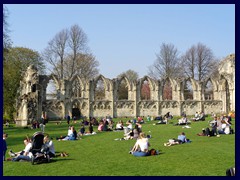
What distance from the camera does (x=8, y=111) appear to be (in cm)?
4622

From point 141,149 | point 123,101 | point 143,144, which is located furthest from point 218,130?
point 123,101

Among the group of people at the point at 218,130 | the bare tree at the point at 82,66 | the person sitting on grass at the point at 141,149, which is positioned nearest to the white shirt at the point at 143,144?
the person sitting on grass at the point at 141,149

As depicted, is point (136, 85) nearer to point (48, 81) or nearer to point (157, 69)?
point (48, 81)

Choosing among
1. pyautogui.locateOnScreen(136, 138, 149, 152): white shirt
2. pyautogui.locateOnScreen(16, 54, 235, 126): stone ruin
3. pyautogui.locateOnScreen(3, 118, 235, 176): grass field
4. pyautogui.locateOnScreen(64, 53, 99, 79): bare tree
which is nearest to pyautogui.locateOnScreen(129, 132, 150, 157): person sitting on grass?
pyautogui.locateOnScreen(136, 138, 149, 152): white shirt

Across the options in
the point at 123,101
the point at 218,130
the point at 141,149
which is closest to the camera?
the point at 141,149

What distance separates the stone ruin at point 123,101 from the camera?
45.3 m

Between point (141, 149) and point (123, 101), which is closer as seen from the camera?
point (141, 149)

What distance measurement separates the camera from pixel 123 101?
48.5 metres

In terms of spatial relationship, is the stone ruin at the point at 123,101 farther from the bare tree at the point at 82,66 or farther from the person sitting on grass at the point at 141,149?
the person sitting on grass at the point at 141,149

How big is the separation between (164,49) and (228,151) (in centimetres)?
5257

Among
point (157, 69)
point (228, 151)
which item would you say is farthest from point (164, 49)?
point (228, 151)

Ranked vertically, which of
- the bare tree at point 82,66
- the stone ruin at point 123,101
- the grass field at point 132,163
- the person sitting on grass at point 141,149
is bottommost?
the grass field at point 132,163

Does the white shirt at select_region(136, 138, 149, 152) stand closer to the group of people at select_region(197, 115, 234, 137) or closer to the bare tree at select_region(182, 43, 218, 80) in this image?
the group of people at select_region(197, 115, 234, 137)

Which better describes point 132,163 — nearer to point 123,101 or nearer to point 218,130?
point 218,130
